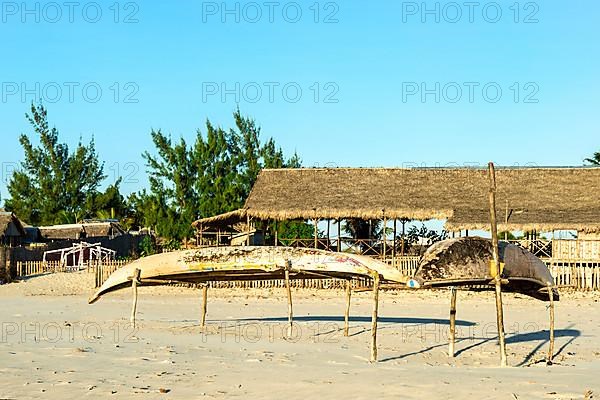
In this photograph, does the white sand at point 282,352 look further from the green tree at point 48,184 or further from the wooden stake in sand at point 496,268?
the green tree at point 48,184

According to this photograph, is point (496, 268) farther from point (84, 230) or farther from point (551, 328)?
point (84, 230)

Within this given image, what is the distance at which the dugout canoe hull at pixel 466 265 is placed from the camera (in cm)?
1388

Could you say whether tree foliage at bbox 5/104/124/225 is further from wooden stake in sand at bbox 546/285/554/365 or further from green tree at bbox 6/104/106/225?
wooden stake in sand at bbox 546/285/554/365

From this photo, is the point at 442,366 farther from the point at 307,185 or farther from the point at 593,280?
the point at 307,185

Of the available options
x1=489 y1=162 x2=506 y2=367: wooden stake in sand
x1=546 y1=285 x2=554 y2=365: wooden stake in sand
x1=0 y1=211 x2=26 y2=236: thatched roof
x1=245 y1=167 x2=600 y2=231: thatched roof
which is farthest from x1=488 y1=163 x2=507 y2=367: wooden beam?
x1=0 y1=211 x2=26 y2=236: thatched roof

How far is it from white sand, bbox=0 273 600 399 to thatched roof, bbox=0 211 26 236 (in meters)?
23.0

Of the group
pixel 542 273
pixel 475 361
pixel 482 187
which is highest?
pixel 482 187

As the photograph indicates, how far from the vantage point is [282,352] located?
14.1 m

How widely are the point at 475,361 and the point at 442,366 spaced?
1.06 meters

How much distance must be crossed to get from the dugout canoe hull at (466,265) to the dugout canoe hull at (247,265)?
990 mm

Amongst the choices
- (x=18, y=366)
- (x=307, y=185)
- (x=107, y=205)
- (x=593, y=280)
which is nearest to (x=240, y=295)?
(x=307, y=185)

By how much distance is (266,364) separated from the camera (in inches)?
498

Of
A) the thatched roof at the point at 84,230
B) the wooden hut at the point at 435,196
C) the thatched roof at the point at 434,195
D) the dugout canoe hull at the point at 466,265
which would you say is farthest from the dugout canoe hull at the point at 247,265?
the thatched roof at the point at 84,230

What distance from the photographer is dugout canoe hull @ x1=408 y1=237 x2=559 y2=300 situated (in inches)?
547
